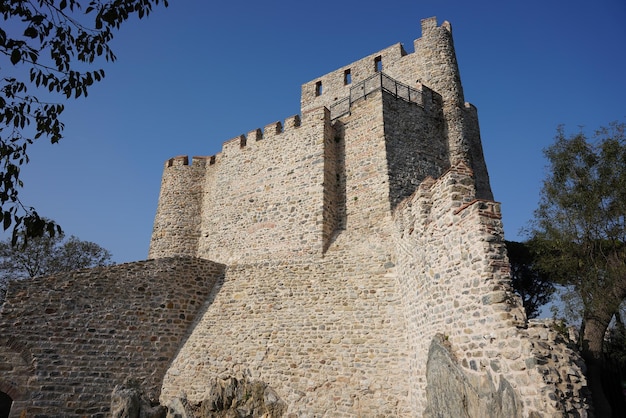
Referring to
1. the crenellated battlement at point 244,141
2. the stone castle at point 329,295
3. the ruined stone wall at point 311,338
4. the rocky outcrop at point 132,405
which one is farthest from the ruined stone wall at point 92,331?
the crenellated battlement at point 244,141

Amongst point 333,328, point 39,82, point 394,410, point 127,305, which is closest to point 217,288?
point 127,305

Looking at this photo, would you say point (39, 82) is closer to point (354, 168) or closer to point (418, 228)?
point (418, 228)

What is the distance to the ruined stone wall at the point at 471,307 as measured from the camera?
573 centimetres

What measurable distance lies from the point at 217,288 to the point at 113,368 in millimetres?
→ 3855

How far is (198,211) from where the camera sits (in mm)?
18250

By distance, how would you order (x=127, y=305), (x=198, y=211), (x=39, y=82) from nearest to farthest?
1. (x=39, y=82)
2. (x=127, y=305)
3. (x=198, y=211)

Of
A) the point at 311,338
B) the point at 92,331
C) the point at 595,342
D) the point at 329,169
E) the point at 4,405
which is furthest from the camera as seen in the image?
the point at 4,405

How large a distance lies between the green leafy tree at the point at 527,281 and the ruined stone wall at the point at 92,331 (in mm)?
12816

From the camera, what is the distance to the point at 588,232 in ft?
42.2

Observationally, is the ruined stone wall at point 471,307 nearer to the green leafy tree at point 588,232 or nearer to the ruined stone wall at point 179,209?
the green leafy tree at point 588,232

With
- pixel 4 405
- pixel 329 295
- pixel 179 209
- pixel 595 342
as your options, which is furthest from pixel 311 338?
pixel 4 405

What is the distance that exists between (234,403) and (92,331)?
16.5ft

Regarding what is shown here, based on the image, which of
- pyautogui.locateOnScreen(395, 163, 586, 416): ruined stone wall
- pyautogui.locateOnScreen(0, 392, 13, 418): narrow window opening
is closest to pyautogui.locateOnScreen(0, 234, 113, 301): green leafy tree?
pyautogui.locateOnScreen(0, 392, 13, 418): narrow window opening

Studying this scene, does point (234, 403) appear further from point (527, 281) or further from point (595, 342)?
point (527, 281)
